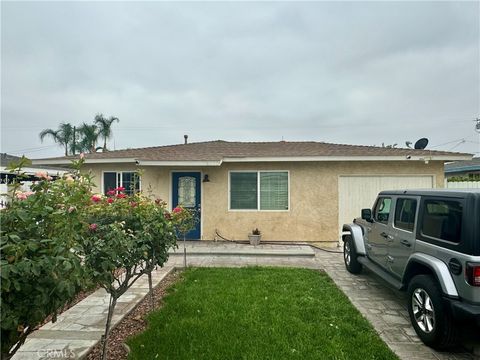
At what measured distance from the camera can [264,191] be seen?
990cm

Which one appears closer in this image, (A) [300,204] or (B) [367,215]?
(B) [367,215]

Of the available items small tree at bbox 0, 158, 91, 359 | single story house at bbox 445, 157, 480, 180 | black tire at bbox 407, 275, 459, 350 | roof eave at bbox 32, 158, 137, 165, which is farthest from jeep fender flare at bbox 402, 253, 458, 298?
single story house at bbox 445, 157, 480, 180

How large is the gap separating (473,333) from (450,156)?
6.94m

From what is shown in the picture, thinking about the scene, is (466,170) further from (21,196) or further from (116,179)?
(21,196)

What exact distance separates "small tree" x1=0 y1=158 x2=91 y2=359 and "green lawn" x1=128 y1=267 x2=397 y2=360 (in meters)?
1.79

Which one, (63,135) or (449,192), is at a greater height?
(63,135)

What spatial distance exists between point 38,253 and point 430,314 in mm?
4131

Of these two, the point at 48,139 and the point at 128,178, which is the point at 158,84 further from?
the point at 48,139

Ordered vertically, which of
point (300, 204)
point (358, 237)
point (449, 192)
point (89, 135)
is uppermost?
point (89, 135)

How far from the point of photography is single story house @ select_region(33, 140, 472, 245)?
31.2ft

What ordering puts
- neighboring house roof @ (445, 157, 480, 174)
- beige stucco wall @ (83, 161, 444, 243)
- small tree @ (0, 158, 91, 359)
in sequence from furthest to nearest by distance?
neighboring house roof @ (445, 157, 480, 174) < beige stucco wall @ (83, 161, 444, 243) < small tree @ (0, 158, 91, 359)

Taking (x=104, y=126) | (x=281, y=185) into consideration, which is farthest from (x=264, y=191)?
(x=104, y=126)

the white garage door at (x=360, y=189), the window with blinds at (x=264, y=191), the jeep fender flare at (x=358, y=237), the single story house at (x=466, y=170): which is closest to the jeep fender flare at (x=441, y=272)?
the jeep fender flare at (x=358, y=237)

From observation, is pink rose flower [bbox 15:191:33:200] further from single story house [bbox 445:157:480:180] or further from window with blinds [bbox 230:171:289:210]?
single story house [bbox 445:157:480:180]
